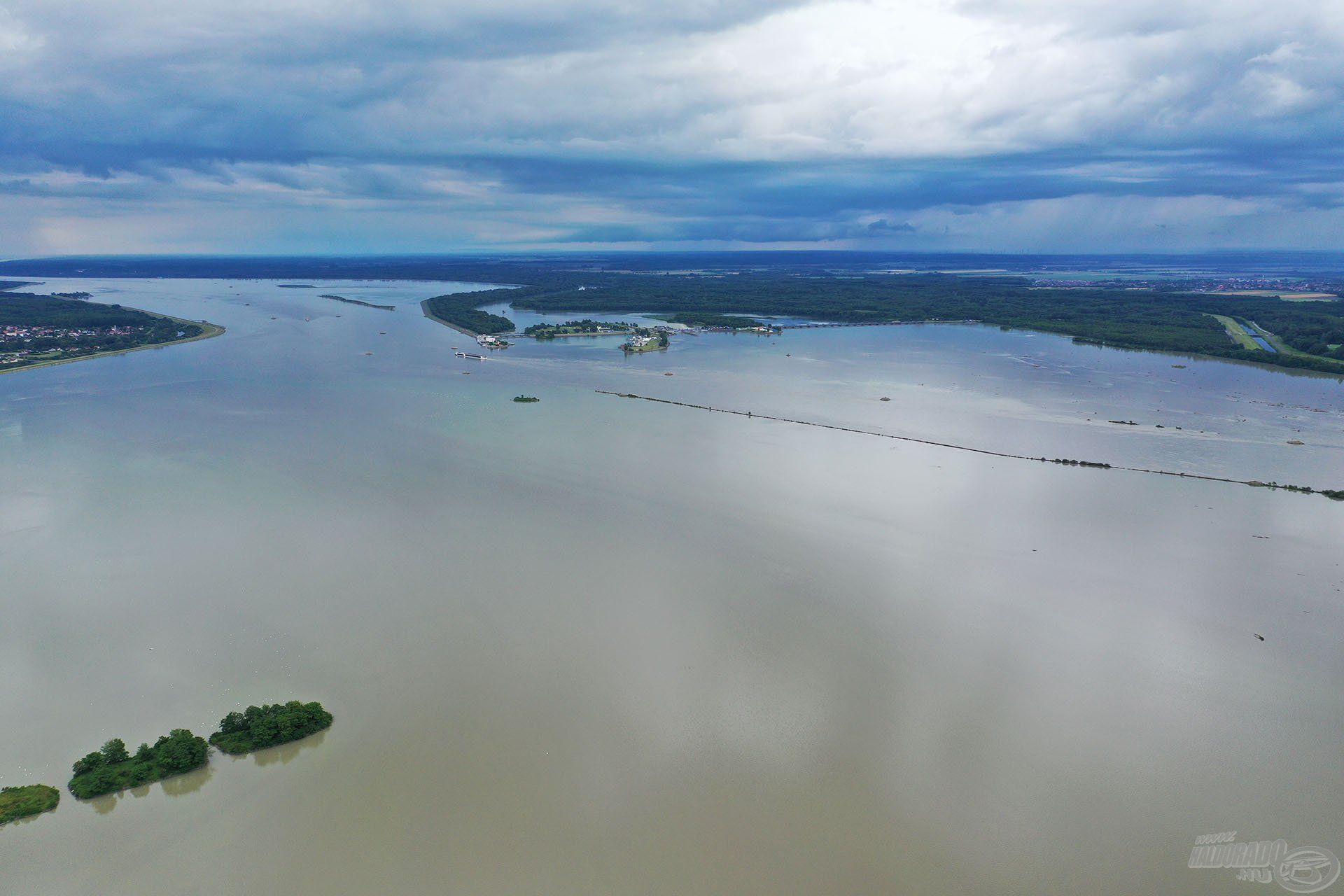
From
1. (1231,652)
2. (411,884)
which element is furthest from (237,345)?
(1231,652)

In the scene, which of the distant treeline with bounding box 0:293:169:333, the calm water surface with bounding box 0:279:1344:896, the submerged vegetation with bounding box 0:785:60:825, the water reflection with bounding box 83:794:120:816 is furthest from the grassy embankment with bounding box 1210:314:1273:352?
the distant treeline with bounding box 0:293:169:333

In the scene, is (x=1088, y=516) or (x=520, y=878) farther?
(x=1088, y=516)

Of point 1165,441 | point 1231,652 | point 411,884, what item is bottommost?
point 411,884

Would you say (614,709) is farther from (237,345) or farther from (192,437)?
(237,345)

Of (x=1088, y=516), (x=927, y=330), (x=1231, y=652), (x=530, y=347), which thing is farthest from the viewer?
(x=927, y=330)

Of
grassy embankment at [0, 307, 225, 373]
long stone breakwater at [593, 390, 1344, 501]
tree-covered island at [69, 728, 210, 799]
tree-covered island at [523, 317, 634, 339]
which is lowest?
tree-covered island at [69, 728, 210, 799]

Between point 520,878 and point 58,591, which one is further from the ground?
point 58,591

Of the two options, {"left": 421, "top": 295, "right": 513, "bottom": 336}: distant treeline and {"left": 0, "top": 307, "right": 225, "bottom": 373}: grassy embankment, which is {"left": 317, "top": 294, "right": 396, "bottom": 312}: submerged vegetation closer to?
{"left": 421, "top": 295, "right": 513, "bottom": 336}: distant treeline
